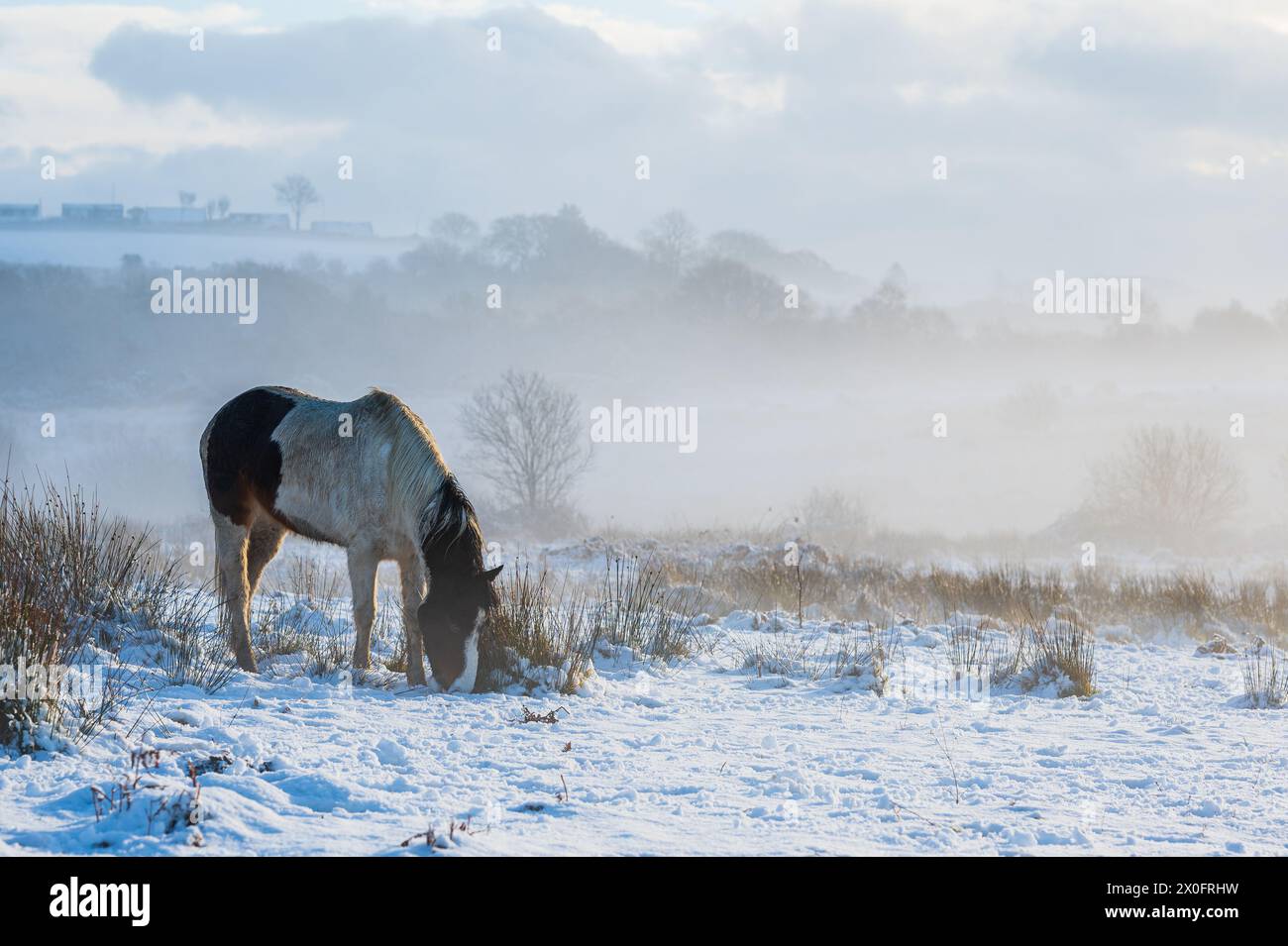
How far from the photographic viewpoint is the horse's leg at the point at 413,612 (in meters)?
7.22

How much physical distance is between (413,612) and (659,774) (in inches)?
99.8

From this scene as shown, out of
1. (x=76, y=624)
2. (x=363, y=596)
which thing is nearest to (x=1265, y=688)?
(x=363, y=596)

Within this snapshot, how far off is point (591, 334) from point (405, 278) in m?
12.9

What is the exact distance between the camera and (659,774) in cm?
540

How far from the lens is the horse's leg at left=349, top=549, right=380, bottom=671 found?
7.41m

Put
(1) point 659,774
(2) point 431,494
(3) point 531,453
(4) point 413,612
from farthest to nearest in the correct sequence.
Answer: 1. (3) point 531,453
2. (4) point 413,612
3. (2) point 431,494
4. (1) point 659,774

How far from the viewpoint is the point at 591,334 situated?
245 ft

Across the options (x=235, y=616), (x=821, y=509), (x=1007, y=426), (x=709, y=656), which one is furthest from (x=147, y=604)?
(x=1007, y=426)

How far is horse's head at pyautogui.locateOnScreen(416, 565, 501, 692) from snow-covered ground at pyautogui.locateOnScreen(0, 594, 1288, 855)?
0.15 meters

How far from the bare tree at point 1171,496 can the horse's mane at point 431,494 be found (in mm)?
33423

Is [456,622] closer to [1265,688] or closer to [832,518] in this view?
[1265,688]

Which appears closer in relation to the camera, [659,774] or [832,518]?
[659,774]

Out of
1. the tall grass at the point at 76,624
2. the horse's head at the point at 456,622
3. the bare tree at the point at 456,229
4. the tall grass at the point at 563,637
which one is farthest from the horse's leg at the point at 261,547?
the bare tree at the point at 456,229
